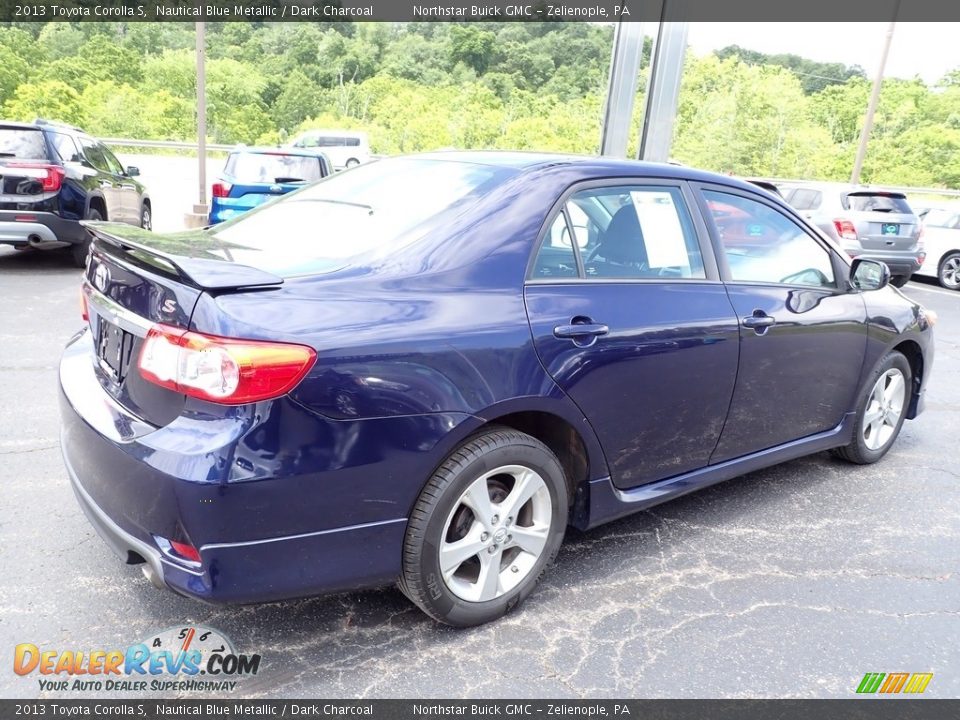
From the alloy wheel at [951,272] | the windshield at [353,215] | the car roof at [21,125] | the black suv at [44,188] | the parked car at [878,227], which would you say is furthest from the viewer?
the alloy wheel at [951,272]

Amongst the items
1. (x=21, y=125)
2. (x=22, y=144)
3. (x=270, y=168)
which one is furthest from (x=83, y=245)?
(x=270, y=168)

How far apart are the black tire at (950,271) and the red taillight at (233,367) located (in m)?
14.2

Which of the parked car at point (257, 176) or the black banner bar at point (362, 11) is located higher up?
the black banner bar at point (362, 11)

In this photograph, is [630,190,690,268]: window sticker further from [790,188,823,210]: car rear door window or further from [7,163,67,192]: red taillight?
[790,188,823,210]: car rear door window

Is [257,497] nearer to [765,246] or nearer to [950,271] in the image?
[765,246]

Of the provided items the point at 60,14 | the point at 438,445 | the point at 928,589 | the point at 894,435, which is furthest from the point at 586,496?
the point at 60,14

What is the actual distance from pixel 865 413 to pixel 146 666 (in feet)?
12.3

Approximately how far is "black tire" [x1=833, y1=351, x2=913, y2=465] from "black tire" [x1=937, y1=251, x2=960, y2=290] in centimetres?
1045

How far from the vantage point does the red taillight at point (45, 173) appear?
7977 mm

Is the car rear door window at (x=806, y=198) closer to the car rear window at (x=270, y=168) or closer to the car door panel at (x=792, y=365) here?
the car rear window at (x=270, y=168)

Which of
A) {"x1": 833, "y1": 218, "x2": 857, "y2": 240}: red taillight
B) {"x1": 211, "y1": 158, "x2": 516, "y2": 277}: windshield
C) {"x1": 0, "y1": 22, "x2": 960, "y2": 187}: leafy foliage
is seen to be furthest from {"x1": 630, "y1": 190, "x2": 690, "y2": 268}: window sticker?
{"x1": 0, "y1": 22, "x2": 960, "y2": 187}: leafy foliage

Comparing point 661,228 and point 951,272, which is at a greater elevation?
point 661,228

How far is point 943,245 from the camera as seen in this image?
1309 centimetres
